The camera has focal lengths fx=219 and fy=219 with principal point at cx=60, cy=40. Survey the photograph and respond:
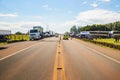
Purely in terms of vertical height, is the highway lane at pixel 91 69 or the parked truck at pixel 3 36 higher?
the parked truck at pixel 3 36

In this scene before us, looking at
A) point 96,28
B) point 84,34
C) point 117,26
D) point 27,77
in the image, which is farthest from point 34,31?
point 96,28

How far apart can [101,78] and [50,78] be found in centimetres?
219

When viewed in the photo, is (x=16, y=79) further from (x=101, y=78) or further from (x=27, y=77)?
(x=101, y=78)

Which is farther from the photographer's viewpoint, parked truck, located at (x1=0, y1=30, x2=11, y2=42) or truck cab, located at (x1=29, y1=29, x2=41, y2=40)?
truck cab, located at (x1=29, y1=29, x2=41, y2=40)

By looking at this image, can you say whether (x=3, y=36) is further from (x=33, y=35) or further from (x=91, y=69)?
(x=91, y=69)

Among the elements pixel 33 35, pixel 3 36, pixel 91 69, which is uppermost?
pixel 33 35

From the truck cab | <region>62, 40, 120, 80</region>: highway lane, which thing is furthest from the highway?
the truck cab

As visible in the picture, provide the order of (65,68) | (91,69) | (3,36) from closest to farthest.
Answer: (91,69), (65,68), (3,36)

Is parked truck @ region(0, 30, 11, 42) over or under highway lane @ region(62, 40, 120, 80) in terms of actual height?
over

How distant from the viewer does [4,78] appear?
9320 mm

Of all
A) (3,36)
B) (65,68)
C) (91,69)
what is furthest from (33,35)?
(91,69)

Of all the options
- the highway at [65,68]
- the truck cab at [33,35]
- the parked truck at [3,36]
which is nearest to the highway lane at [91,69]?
the highway at [65,68]

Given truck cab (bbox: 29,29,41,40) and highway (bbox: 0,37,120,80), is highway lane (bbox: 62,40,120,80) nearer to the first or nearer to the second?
highway (bbox: 0,37,120,80)

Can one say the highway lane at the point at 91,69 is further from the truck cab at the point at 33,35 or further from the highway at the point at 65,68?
the truck cab at the point at 33,35
